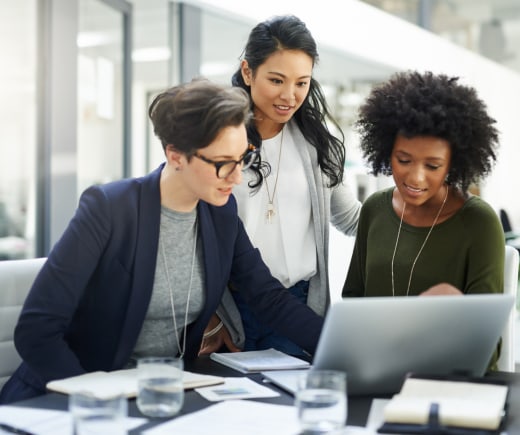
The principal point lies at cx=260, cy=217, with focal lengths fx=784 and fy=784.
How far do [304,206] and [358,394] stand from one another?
93 centimetres

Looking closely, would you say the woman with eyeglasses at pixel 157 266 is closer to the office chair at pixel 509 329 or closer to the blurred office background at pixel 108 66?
the office chair at pixel 509 329

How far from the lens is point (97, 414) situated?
122cm

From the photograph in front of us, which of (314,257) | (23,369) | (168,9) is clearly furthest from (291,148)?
(168,9)

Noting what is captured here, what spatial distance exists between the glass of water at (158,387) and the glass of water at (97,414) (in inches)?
6.6

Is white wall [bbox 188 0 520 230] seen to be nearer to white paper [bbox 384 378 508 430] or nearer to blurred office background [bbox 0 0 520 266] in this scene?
blurred office background [bbox 0 0 520 266]

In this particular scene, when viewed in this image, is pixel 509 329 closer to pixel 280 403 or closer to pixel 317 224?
pixel 317 224

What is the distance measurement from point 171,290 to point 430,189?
2.28 ft

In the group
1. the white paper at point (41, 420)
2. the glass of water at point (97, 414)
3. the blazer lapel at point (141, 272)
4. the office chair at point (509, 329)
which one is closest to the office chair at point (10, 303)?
the blazer lapel at point (141, 272)

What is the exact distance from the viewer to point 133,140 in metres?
5.55

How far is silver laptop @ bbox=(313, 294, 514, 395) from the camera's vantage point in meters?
1.41

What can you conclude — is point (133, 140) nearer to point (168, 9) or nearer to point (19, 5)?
point (168, 9)

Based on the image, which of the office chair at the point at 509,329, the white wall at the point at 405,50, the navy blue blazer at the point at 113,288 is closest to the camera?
the navy blue blazer at the point at 113,288

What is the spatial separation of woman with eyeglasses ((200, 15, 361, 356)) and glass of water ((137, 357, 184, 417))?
86 centimetres

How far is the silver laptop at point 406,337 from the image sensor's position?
1413 millimetres
